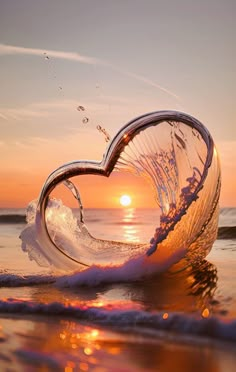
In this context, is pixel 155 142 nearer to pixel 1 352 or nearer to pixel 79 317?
pixel 79 317

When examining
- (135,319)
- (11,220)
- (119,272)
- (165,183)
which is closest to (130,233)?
(165,183)

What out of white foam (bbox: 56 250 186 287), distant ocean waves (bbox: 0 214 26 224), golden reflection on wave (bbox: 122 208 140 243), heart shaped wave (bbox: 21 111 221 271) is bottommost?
white foam (bbox: 56 250 186 287)

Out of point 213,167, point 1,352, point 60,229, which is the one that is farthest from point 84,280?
point 1,352

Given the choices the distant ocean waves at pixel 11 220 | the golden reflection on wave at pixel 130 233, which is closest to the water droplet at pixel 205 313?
the golden reflection on wave at pixel 130 233

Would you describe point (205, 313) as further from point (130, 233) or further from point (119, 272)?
point (130, 233)

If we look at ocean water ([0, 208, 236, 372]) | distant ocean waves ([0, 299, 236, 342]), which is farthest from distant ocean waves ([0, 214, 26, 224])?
distant ocean waves ([0, 299, 236, 342])

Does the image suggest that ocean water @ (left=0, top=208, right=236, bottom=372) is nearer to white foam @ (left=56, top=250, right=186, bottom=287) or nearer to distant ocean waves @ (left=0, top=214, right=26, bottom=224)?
white foam @ (left=56, top=250, right=186, bottom=287)

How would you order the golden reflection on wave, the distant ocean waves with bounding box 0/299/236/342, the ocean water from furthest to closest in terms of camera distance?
the golden reflection on wave
the distant ocean waves with bounding box 0/299/236/342
the ocean water

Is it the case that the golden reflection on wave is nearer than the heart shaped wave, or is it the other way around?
the heart shaped wave
